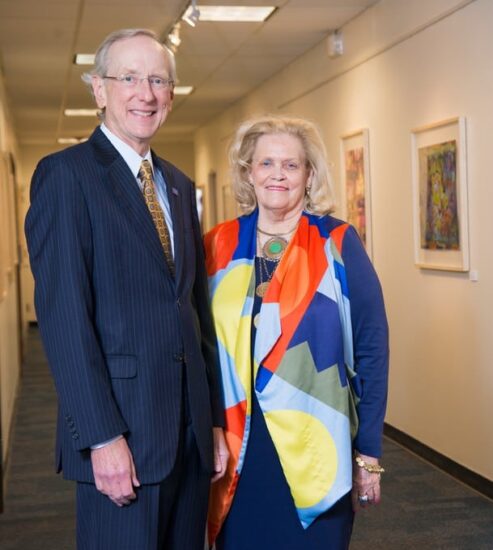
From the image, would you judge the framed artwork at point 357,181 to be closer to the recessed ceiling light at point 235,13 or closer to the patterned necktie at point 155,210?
the recessed ceiling light at point 235,13

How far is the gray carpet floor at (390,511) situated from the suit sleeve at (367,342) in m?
1.91

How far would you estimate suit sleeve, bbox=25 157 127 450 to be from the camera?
2.12 metres

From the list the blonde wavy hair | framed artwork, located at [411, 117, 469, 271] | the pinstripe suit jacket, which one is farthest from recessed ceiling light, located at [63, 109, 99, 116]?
the pinstripe suit jacket

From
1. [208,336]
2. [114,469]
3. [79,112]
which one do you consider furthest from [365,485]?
[79,112]

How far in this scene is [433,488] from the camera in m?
5.36

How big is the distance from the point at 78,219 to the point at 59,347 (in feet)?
1.00

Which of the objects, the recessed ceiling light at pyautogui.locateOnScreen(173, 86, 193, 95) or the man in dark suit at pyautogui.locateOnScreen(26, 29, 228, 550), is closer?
the man in dark suit at pyautogui.locateOnScreen(26, 29, 228, 550)

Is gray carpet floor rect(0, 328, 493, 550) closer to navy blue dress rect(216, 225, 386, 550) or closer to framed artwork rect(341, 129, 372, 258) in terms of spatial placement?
framed artwork rect(341, 129, 372, 258)

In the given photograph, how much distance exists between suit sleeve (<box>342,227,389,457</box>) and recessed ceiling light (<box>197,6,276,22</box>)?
14.7 ft

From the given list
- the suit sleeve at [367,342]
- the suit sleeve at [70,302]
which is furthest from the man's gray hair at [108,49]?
the suit sleeve at [367,342]

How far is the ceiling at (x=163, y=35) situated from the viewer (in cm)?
663

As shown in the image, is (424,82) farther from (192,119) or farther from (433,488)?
(192,119)

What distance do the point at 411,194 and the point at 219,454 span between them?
12.7ft

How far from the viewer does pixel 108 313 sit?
7.21 feet
